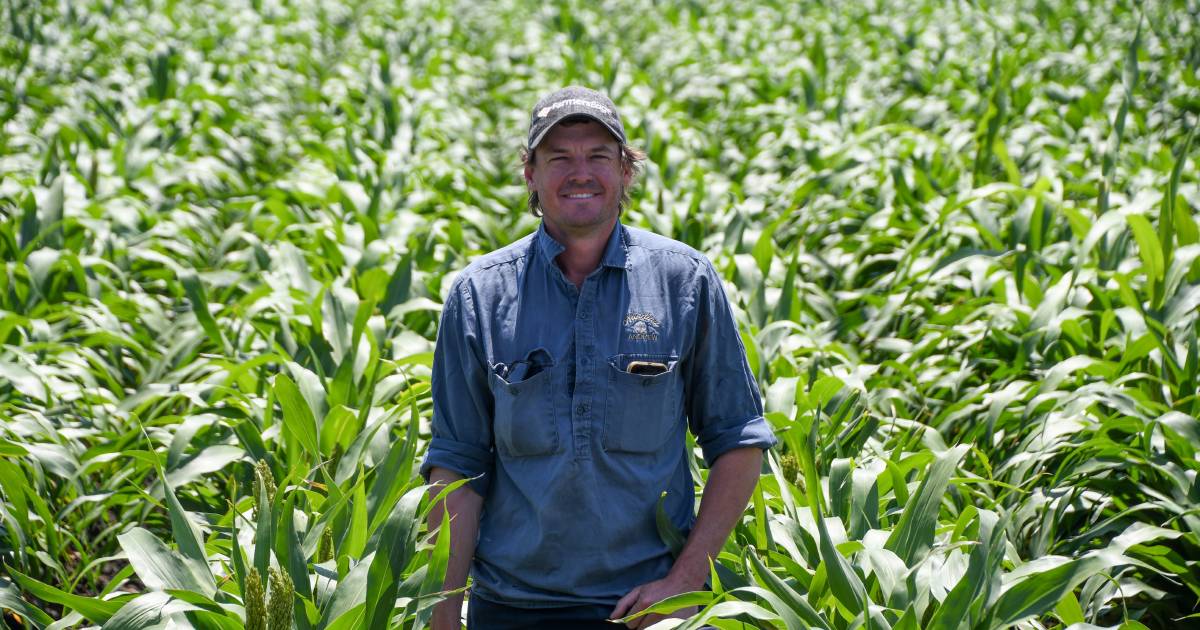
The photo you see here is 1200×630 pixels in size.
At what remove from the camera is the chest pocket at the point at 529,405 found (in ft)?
7.36

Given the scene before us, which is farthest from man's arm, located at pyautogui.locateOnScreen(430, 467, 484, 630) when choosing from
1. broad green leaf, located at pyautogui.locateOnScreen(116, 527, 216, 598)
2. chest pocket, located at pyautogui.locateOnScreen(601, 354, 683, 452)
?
broad green leaf, located at pyautogui.locateOnScreen(116, 527, 216, 598)

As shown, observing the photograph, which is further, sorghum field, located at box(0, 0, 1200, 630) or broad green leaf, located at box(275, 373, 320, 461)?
broad green leaf, located at box(275, 373, 320, 461)

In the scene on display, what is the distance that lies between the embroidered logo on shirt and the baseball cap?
356 mm

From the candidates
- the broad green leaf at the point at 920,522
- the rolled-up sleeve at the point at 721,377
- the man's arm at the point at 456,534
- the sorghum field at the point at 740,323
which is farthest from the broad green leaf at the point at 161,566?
the broad green leaf at the point at 920,522

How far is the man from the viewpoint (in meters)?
2.23

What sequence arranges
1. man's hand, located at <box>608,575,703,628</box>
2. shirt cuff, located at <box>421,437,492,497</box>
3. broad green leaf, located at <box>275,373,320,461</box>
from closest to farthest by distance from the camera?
1. man's hand, located at <box>608,575,703,628</box>
2. shirt cuff, located at <box>421,437,492,497</box>
3. broad green leaf, located at <box>275,373,320,461</box>

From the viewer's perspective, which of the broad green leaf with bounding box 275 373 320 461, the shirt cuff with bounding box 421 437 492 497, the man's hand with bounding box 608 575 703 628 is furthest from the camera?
the broad green leaf with bounding box 275 373 320 461

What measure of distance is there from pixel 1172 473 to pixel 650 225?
2.81m

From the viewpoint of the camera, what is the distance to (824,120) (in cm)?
752

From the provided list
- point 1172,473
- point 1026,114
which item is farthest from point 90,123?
point 1172,473

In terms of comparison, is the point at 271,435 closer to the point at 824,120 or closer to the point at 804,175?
the point at 804,175

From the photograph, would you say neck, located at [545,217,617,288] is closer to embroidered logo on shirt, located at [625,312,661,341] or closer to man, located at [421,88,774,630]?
man, located at [421,88,774,630]

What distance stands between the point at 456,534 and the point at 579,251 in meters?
0.60

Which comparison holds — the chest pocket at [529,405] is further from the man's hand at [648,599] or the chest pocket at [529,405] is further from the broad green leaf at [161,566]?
the broad green leaf at [161,566]
